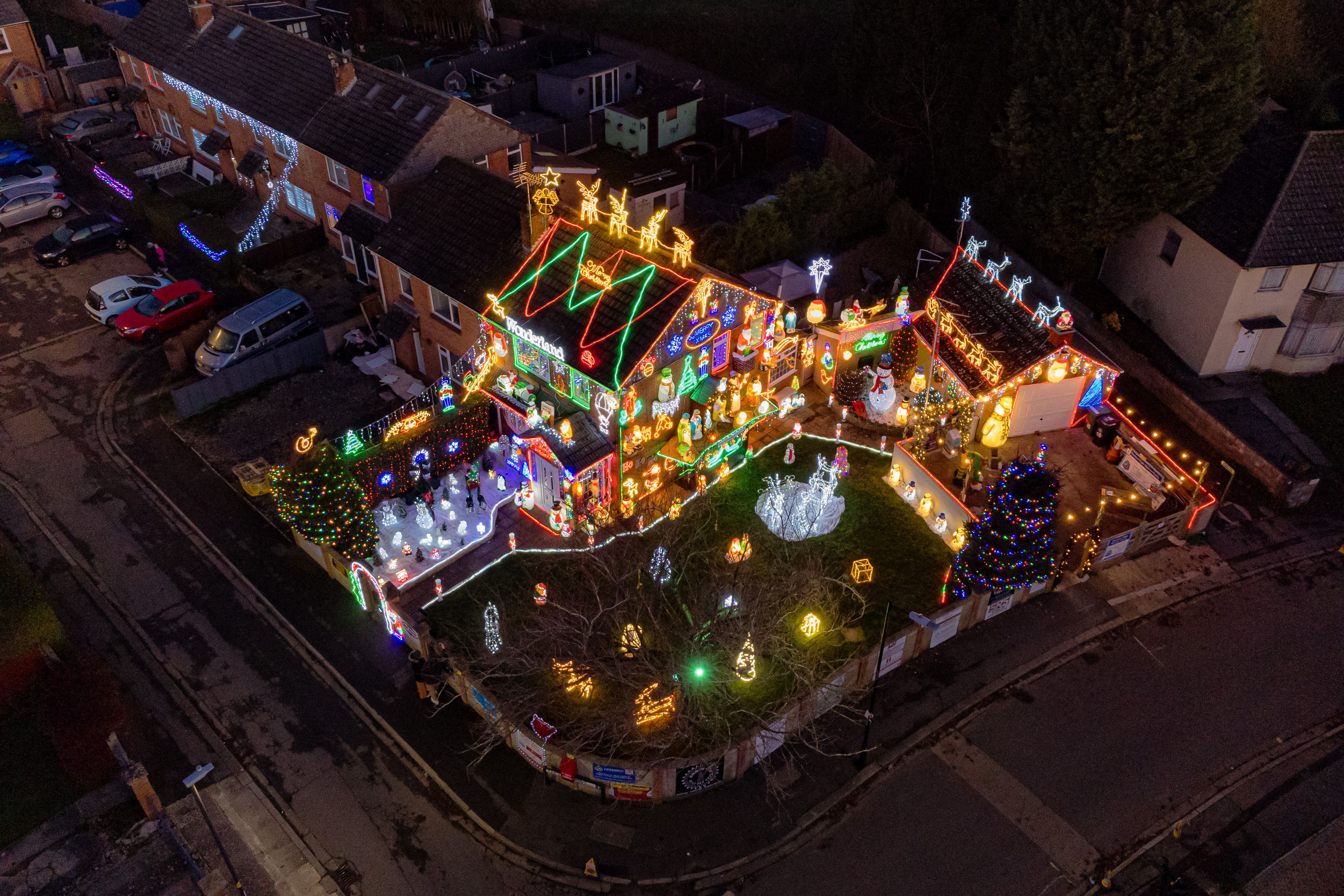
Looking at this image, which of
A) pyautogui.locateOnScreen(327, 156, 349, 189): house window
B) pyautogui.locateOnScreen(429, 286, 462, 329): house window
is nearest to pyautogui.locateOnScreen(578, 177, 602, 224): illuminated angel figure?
pyautogui.locateOnScreen(429, 286, 462, 329): house window

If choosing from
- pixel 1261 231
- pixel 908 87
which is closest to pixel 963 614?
pixel 1261 231

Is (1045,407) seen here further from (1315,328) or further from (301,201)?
(301,201)

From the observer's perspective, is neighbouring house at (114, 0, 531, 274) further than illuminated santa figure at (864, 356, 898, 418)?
Yes

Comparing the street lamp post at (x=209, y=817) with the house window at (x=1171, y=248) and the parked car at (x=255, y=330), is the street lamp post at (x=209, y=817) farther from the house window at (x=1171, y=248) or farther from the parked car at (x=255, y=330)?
the house window at (x=1171, y=248)

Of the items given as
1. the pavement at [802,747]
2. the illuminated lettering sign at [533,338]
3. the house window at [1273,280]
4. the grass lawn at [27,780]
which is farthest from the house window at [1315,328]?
the grass lawn at [27,780]

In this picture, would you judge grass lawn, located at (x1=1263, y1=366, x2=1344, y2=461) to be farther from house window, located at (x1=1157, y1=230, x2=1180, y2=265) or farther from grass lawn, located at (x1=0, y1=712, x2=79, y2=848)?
grass lawn, located at (x1=0, y1=712, x2=79, y2=848)

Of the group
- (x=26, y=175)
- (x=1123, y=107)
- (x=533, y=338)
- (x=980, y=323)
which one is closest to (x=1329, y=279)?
(x=1123, y=107)
